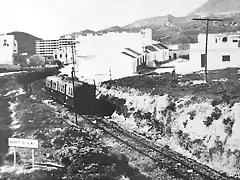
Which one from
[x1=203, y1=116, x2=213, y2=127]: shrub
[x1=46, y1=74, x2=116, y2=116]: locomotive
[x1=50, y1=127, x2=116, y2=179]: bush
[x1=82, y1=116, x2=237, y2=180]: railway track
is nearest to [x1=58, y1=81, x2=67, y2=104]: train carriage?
[x1=46, y1=74, x2=116, y2=116]: locomotive

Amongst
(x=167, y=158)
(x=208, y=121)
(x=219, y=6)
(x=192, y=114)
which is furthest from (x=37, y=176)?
(x=219, y=6)

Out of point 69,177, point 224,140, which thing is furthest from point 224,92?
Result: point 69,177

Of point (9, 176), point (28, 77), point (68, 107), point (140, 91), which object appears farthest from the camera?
point (28, 77)

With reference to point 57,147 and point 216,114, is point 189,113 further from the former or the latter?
point 57,147

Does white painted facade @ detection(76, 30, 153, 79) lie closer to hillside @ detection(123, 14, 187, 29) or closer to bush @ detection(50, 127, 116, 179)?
hillside @ detection(123, 14, 187, 29)

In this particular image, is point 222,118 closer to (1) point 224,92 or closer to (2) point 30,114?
(1) point 224,92

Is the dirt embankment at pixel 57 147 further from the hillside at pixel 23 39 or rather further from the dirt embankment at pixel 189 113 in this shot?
the hillside at pixel 23 39

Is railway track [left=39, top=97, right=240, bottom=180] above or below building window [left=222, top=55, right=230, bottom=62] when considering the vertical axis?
below

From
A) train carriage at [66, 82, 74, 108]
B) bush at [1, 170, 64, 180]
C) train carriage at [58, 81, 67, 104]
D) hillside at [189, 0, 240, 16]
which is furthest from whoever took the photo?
train carriage at [58, 81, 67, 104]
